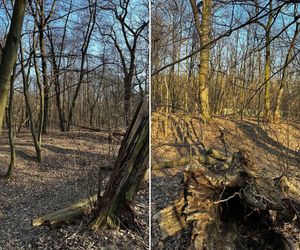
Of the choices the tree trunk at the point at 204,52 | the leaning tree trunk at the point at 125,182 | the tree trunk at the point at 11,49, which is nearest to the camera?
the tree trunk at the point at 204,52

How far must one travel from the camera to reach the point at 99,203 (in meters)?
1.10

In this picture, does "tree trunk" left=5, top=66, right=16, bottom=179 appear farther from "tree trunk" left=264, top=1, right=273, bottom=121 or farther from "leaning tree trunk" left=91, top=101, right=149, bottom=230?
"tree trunk" left=264, top=1, right=273, bottom=121

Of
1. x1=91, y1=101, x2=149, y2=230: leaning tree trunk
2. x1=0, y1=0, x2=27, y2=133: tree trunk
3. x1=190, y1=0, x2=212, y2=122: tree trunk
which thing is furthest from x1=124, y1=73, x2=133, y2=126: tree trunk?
x1=0, y1=0, x2=27, y2=133: tree trunk

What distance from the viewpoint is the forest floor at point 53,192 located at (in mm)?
987

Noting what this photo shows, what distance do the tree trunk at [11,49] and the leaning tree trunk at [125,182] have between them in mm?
467

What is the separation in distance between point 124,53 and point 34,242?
2.24 feet

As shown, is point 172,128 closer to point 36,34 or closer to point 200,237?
point 200,237

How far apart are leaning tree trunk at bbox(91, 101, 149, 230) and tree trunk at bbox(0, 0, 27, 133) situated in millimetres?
467

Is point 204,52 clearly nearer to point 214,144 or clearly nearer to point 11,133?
point 214,144

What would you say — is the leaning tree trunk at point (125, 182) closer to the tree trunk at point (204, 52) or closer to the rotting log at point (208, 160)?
the rotting log at point (208, 160)

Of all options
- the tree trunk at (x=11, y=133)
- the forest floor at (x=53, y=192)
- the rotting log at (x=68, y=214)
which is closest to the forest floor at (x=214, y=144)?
the forest floor at (x=53, y=192)

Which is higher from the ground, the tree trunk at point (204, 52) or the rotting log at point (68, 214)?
the tree trunk at point (204, 52)

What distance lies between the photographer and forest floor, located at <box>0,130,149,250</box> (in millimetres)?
987

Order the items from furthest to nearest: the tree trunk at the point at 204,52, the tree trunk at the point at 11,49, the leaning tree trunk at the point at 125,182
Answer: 1. the tree trunk at the point at 11,49
2. the leaning tree trunk at the point at 125,182
3. the tree trunk at the point at 204,52
